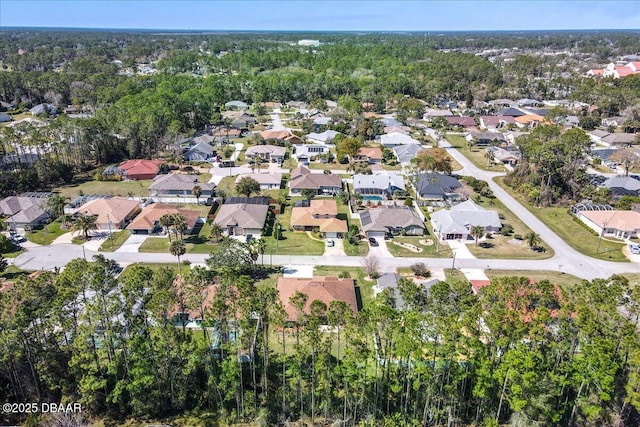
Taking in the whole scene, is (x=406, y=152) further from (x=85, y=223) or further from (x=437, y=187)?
(x=85, y=223)

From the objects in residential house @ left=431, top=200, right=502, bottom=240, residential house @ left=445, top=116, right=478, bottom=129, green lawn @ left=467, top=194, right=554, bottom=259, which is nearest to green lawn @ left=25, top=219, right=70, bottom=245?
residential house @ left=431, top=200, right=502, bottom=240

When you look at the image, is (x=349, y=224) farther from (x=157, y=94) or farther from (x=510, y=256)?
(x=157, y=94)

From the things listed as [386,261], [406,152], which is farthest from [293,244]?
[406,152]

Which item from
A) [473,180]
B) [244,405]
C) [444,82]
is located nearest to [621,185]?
[473,180]

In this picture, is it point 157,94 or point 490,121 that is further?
point 490,121

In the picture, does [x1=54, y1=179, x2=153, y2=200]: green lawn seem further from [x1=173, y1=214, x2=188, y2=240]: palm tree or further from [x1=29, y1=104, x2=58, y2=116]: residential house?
[x1=29, y1=104, x2=58, y2=116]: residential house
